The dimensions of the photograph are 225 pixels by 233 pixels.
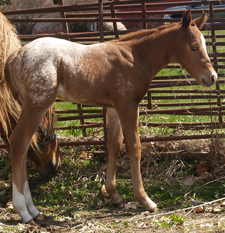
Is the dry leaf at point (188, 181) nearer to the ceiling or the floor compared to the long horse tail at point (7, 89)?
nearer to the floor

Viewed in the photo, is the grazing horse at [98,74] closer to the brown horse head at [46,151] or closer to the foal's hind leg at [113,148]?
the foal's hind leg at [113,148]

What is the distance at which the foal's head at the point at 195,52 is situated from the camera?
3318mm

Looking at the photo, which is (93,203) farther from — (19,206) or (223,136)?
(223,136)

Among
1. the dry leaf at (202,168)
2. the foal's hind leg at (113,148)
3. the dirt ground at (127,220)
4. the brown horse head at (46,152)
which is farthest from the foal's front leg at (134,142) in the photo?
the dry leaf at (202,168)

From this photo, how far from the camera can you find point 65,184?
167 inches

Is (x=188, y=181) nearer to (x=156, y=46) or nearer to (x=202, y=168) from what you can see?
(x=202, y=168)

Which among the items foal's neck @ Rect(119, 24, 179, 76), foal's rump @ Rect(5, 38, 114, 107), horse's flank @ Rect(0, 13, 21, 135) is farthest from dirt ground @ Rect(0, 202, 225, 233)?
foal's neck @ Rect(119, 24, 179, 76)

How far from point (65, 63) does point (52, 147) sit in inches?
50.1

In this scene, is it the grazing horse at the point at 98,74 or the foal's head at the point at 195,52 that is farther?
the foal's head at the point at 195,52

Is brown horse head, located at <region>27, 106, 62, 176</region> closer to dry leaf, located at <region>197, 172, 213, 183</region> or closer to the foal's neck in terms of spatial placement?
the foal's neck

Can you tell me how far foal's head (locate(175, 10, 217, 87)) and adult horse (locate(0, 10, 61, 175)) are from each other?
1.86 meters

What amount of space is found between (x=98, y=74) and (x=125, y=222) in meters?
1.63

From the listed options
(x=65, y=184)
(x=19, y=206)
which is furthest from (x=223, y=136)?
(x=19, y=206)

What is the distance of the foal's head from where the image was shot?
10.9 feet
